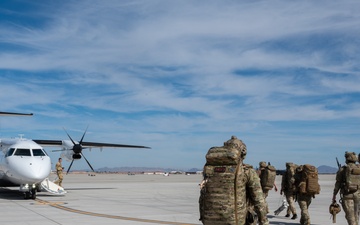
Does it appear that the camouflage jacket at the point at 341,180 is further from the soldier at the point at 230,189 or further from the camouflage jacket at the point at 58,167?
the camouflage jacket at the point at 58,167

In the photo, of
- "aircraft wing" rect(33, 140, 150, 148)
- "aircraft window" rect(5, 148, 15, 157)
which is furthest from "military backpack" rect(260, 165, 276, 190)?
"aircraft wing" rect(33, 140, 150, 148)

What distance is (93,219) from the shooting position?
12.2m

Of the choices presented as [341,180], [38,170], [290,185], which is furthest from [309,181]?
[38,170]

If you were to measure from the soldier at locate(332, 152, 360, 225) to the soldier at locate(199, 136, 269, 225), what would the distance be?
17.5 ft

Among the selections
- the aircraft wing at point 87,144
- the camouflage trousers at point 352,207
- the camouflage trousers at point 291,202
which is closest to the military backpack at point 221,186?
the camouflage trousers at point 352,207

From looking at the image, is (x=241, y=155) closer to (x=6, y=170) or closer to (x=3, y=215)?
(x=3, y=215)

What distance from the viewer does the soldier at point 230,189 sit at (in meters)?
5.42

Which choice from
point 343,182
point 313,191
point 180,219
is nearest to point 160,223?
point 180,219

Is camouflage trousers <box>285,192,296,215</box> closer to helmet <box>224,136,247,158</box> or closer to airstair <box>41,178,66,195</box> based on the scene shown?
helmet <box>224,136,247,158</box>

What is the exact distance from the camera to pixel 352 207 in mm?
10102

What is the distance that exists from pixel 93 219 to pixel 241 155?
7778mm

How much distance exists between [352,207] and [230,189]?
606cm

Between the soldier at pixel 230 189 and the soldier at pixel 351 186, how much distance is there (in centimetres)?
532

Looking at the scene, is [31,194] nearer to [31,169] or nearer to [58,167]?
[31,169]
